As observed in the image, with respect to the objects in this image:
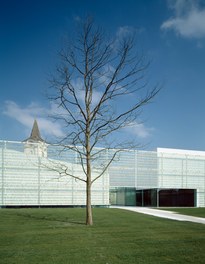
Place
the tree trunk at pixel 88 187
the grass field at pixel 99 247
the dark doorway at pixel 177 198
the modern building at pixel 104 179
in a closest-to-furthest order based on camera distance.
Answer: the grass field at pixel 99 247, the tree trunk at pixel 88 187, the modern building at pixel 104 179, the dark doorway at pixel 177 198

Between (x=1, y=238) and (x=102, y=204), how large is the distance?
23.1 meters

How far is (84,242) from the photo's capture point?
9.17m

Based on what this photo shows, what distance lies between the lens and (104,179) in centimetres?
3269

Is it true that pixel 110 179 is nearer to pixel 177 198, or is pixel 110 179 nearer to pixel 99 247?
pixel 177 198

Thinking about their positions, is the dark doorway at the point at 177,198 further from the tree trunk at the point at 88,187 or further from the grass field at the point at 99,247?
the grass field at the point at 99,247

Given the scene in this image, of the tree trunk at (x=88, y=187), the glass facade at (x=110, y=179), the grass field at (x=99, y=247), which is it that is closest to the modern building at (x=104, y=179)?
the glass facade at (x=110, y=179)

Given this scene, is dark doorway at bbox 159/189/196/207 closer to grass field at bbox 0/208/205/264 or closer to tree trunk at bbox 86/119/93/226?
tree trunk at bbox 86/119/93/226

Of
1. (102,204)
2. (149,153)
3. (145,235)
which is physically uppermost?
(149,153)

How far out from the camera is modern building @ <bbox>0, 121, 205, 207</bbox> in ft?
93.4

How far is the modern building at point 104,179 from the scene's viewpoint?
93.4 feet

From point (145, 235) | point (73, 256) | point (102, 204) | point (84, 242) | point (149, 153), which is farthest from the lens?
point (149, 153)

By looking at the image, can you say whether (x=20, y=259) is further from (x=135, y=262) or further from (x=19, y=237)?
(x=19, y=237)

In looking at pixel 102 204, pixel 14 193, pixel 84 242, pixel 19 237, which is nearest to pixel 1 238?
pixel 19 237

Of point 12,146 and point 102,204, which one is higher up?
point 12,146
